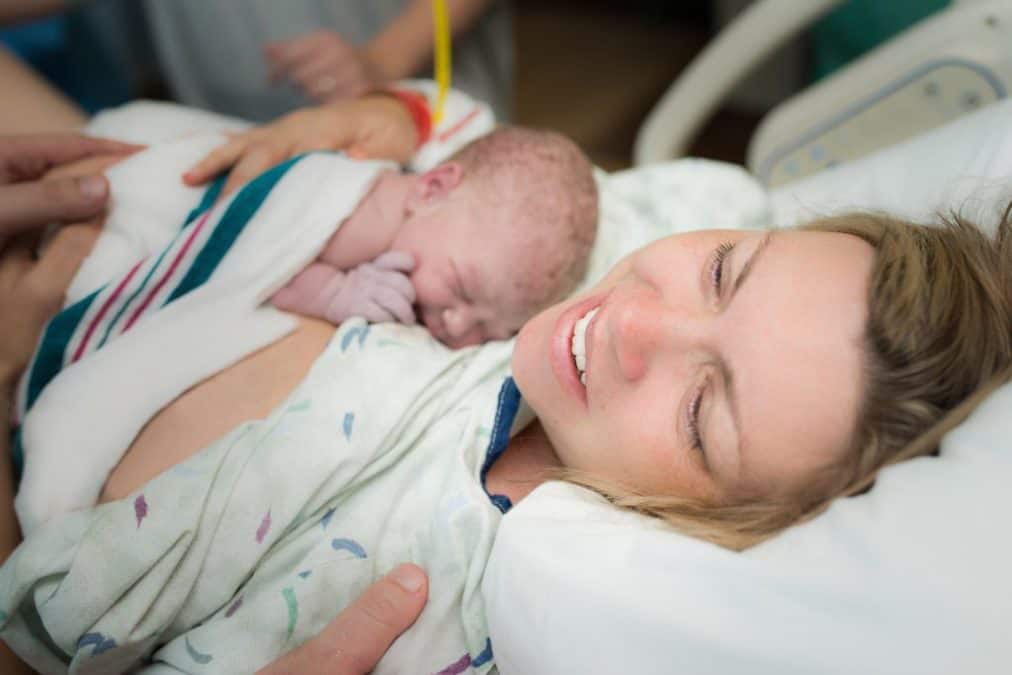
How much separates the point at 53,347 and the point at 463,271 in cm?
49

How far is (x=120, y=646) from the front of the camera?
0.76 meters

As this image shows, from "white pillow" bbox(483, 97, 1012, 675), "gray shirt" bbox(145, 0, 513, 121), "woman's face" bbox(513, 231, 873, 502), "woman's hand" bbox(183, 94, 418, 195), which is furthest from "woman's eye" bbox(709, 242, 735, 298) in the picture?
"gray shirt" bbox(145, 0, 513, 121)

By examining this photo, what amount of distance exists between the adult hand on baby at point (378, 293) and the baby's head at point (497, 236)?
0.11 ft

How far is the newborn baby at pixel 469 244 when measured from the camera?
1.03m

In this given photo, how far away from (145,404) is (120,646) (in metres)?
0.25

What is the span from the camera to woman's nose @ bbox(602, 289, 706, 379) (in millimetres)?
726

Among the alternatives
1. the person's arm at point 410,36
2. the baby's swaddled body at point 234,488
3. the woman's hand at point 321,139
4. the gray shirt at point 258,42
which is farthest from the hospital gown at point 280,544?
the gray shirt at point 258,42

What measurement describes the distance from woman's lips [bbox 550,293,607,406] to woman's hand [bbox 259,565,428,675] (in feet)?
0.79

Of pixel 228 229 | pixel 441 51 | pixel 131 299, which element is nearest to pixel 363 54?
pixel 441 51

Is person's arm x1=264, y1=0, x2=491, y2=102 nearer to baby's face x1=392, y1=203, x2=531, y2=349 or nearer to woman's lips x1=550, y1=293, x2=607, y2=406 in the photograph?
baby's face x1=392, y1=203, x2=531, y2=349

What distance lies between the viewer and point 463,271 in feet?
3.42

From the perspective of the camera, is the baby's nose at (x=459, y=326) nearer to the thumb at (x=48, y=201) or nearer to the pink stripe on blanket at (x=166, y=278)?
the pink stripe on blanket at (x=166, y=278)

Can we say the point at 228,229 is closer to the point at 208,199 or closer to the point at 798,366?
the point at 208,199

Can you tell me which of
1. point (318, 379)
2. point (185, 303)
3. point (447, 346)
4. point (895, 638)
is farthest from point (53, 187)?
point (895, 638)
